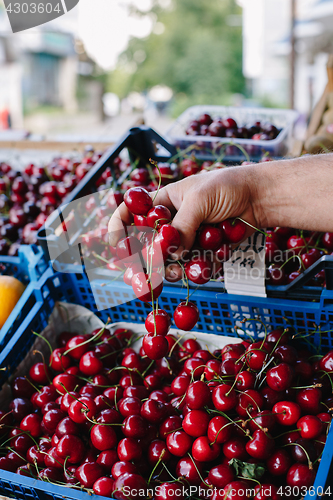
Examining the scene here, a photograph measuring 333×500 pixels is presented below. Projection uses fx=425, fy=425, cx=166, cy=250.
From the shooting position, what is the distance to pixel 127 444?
100 centimetres

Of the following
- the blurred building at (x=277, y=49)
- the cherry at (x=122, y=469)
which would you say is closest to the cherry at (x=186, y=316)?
the cherry at (x=122, y=469)

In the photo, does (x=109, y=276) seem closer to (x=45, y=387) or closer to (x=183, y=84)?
(x=45, y=387)

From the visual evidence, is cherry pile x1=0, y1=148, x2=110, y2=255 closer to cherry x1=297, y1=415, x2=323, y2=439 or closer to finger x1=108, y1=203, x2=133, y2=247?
finger x1=108, y1=203, x2=133, y2=247

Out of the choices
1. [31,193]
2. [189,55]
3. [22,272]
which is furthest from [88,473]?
[189,55]

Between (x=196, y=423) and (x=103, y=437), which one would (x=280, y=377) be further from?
(x=103, y=437)

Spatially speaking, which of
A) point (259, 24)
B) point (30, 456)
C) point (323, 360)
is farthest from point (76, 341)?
point (259, 24)

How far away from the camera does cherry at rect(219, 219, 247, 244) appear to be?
1.04m

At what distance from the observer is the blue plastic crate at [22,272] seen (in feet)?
4.56

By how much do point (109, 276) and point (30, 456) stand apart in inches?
22.2

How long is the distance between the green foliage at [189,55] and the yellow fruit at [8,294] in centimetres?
1818

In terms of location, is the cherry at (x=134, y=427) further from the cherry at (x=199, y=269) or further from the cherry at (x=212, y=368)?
the cherry at (x=199, y=269)

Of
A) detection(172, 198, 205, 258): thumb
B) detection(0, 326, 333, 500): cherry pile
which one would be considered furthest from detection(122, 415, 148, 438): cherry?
detection(172, 198, 205, 258): thumb

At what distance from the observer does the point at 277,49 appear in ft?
33.2

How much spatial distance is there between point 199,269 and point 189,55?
22.2 meters
